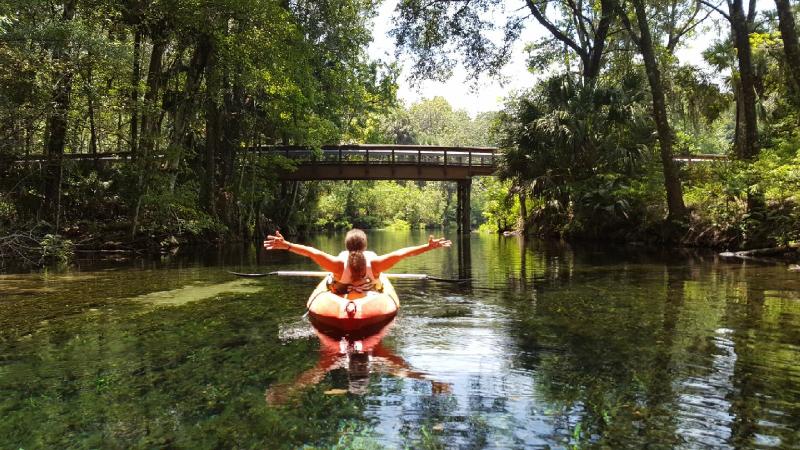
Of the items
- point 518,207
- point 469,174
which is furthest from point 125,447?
point 518,207

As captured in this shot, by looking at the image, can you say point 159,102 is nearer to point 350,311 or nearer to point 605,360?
point 350,311

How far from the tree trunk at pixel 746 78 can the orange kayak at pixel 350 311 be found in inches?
637

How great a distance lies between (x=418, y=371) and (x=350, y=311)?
1524 mm

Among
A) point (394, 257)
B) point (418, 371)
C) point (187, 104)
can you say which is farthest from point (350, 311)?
point (187, 104)

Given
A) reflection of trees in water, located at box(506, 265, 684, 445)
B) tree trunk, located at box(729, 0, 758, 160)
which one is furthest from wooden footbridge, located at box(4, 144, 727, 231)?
reflection of trees in water, located at box(506, 265, 684, 445)

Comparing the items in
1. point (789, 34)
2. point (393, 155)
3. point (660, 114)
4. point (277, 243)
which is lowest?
point (277, 243)

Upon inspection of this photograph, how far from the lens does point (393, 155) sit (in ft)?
117

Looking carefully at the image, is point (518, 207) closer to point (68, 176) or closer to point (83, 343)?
point (68, 176)

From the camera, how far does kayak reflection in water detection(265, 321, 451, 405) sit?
4.59m

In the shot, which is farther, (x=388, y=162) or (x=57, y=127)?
(x=388, y=162)

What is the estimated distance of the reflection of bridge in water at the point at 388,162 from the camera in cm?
3556

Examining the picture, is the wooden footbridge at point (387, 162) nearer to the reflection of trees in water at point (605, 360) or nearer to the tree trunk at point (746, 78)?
the tree trunk at point (746, 78)

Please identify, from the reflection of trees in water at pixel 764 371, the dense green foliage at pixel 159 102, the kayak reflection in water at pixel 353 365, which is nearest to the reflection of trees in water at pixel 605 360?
the reflection of trees in water at pixel 764 371

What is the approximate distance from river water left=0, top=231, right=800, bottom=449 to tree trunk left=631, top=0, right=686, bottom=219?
9509mm
